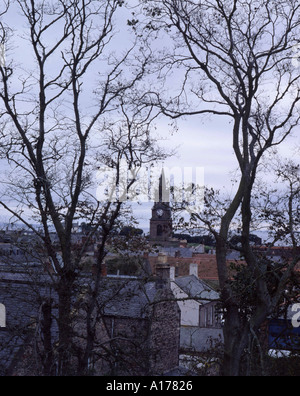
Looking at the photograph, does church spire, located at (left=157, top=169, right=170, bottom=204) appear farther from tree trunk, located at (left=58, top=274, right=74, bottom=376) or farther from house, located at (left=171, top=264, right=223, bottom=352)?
house, located at (left=171, top=264, right=223, bottom=352)

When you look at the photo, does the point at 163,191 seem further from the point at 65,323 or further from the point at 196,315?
the point at 196,315

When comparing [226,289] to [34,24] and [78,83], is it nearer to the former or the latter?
[78,83]

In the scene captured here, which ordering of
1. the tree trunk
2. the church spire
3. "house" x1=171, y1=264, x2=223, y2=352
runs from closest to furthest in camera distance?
the tree trunk
the church spire
"house" x1=171, y1=264, x2=223, y2=352

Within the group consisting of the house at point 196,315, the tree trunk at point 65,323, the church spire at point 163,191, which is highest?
the church spire at point 163,191

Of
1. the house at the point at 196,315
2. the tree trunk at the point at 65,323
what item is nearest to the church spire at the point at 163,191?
the tree trunk at the point at 65,323

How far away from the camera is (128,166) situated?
13570 mm

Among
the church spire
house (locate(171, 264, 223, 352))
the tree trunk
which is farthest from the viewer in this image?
house (locate(171, 264, 223, 352))

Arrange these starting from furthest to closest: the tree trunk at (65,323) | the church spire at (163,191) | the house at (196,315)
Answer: the house at (196,315) < the church spire at (163,191) < the tree trunk at (65,323)

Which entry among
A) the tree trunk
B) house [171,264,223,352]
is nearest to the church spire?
the tree trunk

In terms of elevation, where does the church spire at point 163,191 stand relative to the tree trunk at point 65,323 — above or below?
above

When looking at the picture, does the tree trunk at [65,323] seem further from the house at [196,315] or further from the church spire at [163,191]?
the house at [196,315]

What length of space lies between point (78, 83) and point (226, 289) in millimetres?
7173

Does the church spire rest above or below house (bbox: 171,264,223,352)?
above
